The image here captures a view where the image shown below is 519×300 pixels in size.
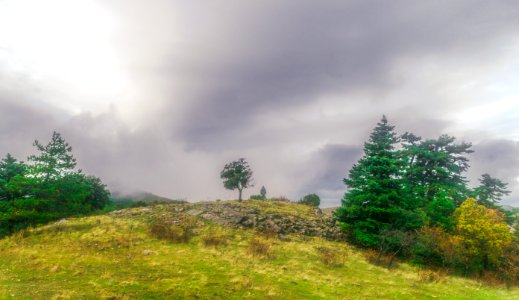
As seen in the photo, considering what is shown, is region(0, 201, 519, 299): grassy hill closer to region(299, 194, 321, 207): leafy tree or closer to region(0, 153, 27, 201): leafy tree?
region(0, 153, 27, 201): leafy tree

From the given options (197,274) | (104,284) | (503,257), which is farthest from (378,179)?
(104,284)

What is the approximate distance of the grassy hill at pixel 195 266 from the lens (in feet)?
49.3

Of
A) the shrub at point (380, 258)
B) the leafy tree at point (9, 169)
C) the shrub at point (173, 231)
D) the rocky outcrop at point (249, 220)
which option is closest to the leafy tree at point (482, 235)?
the shrub at point (380, 258)

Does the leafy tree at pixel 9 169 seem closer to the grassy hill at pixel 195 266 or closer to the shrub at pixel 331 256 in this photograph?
the grassy hill at pixel 195 266

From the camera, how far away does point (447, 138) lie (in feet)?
129

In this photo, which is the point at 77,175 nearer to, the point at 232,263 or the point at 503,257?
the point at 232,263

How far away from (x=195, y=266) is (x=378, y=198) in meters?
19.6

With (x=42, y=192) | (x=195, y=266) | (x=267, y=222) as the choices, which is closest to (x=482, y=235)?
(x=267, y=222)

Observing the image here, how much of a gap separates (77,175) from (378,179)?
114 ft

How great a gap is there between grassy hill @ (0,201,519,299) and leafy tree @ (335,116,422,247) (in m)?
2.80

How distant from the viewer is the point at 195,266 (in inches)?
757

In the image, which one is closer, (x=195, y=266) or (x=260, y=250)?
(x=195, y=266)

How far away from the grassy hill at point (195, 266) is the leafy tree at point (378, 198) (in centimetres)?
280

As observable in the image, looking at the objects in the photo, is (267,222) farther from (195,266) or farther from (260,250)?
(195,266)
